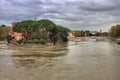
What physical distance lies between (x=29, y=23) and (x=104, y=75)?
207ft

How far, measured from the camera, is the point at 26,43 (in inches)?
2943

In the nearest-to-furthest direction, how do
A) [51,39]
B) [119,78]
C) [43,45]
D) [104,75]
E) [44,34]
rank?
[119,78] → [104,75] → [43,45] → [44,34] → [51,39]

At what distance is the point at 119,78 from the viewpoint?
21109 mm

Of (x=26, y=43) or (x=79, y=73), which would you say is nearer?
(x=79, y=73)

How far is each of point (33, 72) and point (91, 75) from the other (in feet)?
18.5

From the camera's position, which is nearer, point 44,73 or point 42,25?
point 44,73

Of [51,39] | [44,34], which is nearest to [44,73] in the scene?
[44,34]

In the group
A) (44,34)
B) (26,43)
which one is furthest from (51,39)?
(26,43)

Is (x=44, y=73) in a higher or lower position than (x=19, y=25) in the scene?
lower

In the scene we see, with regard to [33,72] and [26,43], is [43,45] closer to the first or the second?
[26,43]

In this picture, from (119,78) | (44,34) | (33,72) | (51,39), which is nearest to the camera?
(119,78)

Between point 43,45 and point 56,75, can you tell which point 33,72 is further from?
point 43,45

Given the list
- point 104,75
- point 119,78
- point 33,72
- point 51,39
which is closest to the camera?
point 119,78

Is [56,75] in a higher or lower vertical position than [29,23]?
lower
